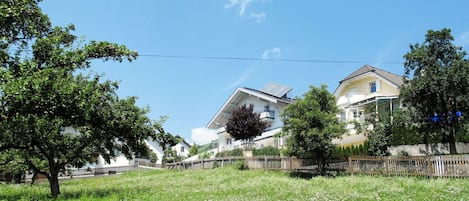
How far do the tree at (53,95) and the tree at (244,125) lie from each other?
19481 mm

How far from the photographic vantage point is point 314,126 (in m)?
22.5

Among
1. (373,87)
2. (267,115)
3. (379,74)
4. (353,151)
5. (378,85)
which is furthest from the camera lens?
(267,115)

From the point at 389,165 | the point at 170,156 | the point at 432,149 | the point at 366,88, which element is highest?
the point at 366,88

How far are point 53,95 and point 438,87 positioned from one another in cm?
1926

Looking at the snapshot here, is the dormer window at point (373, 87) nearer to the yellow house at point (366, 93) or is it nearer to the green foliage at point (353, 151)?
the yellow house at point (366, 93)

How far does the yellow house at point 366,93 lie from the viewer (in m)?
34.3

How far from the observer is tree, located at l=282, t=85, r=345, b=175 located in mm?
21891

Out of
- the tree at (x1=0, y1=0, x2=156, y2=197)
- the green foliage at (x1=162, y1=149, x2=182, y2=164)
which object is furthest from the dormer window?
the green foliage at (x1=162, y1=149, x2=182, y2=164)

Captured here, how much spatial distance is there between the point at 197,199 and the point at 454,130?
680 inches

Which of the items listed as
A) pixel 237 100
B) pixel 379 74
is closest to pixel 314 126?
pixel 379 74

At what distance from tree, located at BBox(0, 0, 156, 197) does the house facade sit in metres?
22.1

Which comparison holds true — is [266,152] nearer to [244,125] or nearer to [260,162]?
[260,162]

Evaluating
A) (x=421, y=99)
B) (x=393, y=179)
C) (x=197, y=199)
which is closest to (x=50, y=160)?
(x=197, y=199)

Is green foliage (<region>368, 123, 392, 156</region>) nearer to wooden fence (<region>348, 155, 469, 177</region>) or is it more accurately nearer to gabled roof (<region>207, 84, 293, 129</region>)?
wooden fence (<region>348, 155, 469, 177</region>)
